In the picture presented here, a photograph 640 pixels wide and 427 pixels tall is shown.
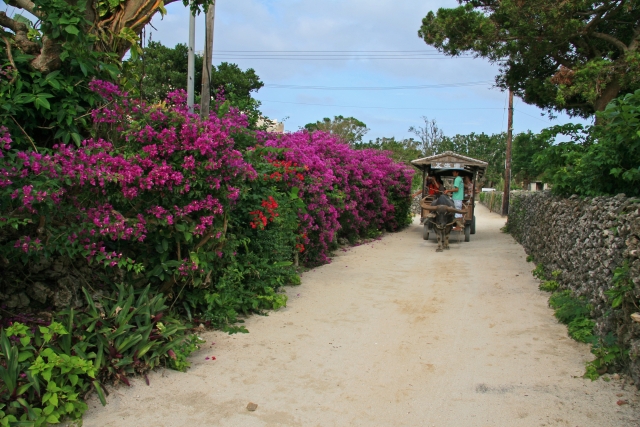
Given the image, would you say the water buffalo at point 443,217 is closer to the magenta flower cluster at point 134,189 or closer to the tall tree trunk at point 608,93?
the tall tree trunk at point 608,93

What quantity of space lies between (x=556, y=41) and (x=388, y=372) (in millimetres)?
13548

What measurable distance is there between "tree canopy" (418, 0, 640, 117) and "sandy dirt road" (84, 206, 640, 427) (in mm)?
8274

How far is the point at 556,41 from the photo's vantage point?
15312mm

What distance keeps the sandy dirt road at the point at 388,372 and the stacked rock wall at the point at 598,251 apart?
48 centimetres

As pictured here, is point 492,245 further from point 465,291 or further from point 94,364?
point 94,364

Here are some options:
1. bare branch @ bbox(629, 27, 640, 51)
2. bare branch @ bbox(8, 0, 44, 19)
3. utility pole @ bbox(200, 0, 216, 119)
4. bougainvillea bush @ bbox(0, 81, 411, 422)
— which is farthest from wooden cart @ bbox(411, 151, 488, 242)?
bare branch @ bbox(8, 0, 44, 19)

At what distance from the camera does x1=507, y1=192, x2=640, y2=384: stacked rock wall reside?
463 cm

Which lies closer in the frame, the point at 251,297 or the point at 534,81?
the point at 251,297

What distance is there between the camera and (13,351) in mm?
3895

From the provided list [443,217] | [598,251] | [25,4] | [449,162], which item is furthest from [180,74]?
[598,251]

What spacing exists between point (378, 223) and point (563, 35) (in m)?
7.74

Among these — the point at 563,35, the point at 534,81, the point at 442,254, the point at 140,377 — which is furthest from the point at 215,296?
the point at 534,81

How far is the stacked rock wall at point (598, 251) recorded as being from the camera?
4633 millimetres

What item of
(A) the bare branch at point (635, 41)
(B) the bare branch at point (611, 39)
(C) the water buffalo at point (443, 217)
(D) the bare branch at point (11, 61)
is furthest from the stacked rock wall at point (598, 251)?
(B) the bare branch at point (611, 39)
